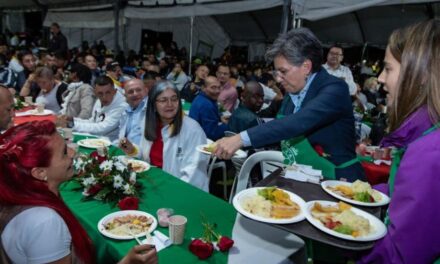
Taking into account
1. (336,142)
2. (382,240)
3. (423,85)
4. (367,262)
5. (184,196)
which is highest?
(423,85)

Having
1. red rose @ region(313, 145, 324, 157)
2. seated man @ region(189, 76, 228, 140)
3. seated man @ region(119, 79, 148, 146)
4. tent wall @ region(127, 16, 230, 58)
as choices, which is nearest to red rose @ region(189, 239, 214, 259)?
red rose @ region(313, 145, 324, 157)

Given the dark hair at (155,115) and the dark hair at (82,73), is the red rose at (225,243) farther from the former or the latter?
the dark hair at (82,73)

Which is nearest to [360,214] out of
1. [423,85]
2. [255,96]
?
[423,85]

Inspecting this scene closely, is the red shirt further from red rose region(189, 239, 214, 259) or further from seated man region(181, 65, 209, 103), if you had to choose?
seated man region(181, 65, 209, 103)

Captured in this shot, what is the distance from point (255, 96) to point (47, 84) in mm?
3825

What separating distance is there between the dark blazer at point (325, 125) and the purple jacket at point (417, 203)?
2.85 feet

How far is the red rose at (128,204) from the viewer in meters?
2.26

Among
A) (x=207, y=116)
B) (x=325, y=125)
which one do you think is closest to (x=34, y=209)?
(x=325, y=125)

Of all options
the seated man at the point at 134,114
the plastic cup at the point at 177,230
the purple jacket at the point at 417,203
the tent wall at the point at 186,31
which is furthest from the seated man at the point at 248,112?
the tent wall at the point at 186,31

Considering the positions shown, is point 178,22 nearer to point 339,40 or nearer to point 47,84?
point 339,40

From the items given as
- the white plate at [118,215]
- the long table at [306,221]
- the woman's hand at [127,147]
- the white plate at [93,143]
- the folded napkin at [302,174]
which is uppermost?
the folded napkin at [302,174]

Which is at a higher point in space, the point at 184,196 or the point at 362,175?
the point at 362,175

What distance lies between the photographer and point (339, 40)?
1500 cm

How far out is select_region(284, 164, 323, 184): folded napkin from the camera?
1959mm
